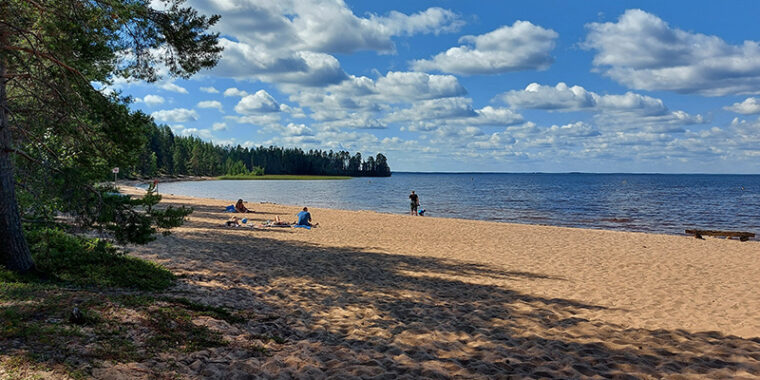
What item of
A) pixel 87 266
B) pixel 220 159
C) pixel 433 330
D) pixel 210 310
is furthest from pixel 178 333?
pixel 220 159

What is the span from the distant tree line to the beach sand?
100760mm

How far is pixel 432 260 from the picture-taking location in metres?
13.3

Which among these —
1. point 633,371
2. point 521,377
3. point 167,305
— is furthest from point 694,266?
point 167,305

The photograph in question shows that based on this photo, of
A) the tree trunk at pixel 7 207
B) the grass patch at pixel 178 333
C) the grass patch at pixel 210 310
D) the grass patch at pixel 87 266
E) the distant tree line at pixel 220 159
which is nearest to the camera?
the grass patch at pixel 178 333

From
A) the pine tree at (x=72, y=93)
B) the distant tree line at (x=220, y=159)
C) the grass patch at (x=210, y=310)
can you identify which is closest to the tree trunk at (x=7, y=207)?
the pine tree at (x=72, y=93)

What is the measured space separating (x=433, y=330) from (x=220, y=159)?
165654 millimetres

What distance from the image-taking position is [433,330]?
6680mm

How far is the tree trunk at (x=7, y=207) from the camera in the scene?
7145 mm

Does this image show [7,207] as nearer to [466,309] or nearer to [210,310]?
[210,310]

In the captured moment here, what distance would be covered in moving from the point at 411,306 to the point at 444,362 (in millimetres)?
2712

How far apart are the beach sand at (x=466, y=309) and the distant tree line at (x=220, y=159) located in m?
101

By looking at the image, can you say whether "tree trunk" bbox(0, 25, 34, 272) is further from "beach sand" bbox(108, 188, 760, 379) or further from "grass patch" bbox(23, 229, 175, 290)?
"beach sand" bbox(108, 188, 760, 379)

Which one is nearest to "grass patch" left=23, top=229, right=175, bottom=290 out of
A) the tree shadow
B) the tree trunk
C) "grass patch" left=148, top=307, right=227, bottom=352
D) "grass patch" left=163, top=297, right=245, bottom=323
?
the tree trunk

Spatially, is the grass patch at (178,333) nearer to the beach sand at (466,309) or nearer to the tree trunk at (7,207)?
the beach sand at (466,309)
